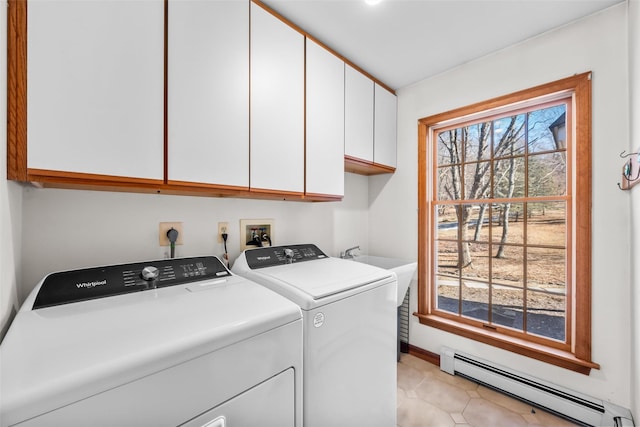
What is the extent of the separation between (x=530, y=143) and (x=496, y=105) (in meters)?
0.36

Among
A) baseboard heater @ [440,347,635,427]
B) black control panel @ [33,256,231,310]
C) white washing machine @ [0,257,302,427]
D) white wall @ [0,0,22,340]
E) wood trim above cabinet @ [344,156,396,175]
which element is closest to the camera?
white washing machine @ [0,257,302,427]

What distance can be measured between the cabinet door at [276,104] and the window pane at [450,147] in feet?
4.49

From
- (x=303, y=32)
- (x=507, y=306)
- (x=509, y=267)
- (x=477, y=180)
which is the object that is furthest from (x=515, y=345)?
(x=303, y=32)

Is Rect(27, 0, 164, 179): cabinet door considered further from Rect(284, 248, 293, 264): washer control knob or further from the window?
Result: the window

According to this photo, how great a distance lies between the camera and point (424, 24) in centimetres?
164

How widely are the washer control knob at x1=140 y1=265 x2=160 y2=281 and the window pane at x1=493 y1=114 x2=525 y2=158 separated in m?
2.34

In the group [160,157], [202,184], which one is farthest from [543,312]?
[160,157]

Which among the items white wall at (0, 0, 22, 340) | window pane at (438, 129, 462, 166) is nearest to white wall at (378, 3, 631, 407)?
window pane at (438, 129, 462, 166)

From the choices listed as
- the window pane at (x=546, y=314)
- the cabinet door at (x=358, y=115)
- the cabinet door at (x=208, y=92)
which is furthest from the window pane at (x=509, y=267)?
the cabinet door at (x=208, y=92)

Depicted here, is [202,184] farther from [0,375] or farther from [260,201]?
[0,375]

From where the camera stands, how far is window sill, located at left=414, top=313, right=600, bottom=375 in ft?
5.36

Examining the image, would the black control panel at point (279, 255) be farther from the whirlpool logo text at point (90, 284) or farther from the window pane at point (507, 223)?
the window pane at point (507, 223)

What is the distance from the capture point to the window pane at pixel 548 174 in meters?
1.78

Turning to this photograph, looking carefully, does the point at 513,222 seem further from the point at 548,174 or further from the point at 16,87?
the point at 16,87
